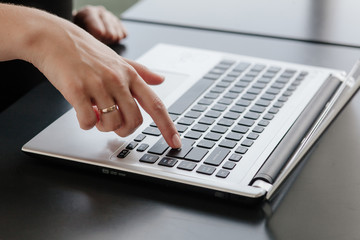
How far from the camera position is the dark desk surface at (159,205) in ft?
2.03

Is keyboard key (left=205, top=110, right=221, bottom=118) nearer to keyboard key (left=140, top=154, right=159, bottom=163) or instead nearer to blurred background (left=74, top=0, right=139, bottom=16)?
keyboard key (left=140, top=154, right=159, bottom=163)

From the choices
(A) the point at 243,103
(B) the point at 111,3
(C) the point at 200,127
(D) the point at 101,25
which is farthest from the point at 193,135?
(B) the point at 111,3

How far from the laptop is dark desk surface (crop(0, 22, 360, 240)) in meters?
0.02

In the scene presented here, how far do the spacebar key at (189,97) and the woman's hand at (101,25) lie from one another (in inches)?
10.6

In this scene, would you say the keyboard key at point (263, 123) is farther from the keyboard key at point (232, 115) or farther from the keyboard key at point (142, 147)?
the keyboard key at point (142, 147)

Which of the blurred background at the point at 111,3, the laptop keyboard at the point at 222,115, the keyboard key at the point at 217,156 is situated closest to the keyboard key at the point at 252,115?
the laptop keyboard at the point at 222,115

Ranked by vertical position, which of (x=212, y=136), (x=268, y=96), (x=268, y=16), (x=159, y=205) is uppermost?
(x=268, y=16)

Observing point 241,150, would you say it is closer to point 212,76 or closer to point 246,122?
point 246,122

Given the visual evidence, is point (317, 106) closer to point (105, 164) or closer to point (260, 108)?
point (260, 108)

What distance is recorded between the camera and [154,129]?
2.51ft

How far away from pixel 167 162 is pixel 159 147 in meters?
0.04

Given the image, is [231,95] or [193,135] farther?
[231,95]

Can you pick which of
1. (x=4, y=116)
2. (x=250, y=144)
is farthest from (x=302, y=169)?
(x=4, y=116)

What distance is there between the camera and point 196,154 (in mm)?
705
